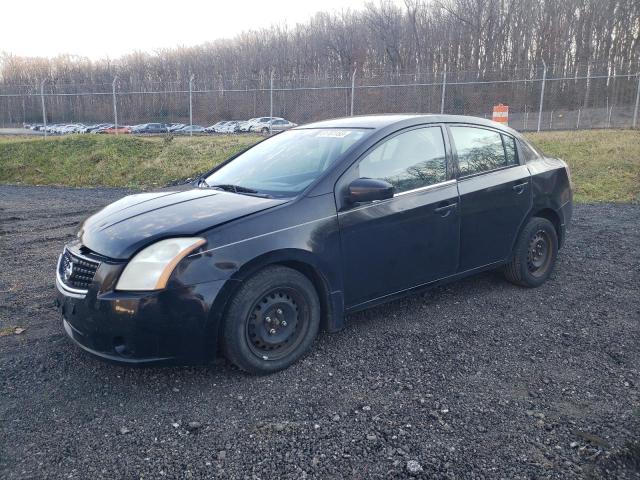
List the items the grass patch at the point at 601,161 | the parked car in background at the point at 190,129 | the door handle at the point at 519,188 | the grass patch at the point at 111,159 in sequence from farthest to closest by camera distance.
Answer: the parked car in background at the point at 190,129
the grass patch at the point at 111,159
the grass patch at the point at 601,161
the door handle at the point at 519,188

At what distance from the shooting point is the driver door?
3.77 metres

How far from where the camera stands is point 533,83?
2106 centimetres

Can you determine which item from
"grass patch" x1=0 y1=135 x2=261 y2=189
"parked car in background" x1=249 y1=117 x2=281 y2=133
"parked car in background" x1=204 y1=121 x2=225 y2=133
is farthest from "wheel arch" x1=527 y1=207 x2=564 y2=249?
"parked car in background" x1=204 y1=121 x2=225 y2=133

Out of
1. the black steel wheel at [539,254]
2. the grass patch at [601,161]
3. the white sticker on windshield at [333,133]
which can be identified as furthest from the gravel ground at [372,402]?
the grass patch at [601,161]

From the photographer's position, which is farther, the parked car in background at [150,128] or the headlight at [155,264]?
the parked car in background at [150,128]

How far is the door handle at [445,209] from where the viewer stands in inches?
165

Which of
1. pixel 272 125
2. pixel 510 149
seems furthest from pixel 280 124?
pixel 510 149

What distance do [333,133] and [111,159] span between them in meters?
13.0

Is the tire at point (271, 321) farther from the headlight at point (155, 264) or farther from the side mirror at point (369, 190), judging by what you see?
the side mirror at point (369, 190)

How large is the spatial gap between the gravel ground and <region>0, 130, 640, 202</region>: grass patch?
323 inches

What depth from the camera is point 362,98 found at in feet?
64.9

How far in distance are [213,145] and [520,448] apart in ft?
49.1

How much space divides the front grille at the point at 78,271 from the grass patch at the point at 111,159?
10.7m

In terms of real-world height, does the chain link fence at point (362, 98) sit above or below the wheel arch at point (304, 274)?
above
